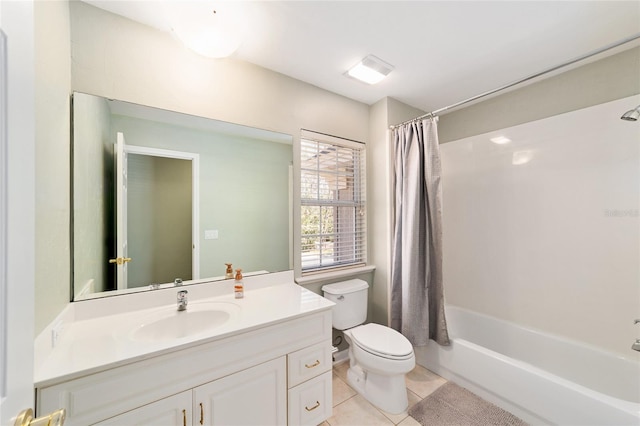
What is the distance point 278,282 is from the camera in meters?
1.79

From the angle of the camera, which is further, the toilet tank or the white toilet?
the toilet tank

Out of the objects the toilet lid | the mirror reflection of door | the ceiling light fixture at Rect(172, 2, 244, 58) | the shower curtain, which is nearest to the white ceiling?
the ceiling light fixture at Rect(172, 2, 244, 58)

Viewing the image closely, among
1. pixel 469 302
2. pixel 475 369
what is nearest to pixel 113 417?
pixel 475 369

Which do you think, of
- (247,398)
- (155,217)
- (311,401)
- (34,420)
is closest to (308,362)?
(311,401)

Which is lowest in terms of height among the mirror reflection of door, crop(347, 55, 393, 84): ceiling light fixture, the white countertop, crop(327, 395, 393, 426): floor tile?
crop(327, 395, 393, 426): floor tile

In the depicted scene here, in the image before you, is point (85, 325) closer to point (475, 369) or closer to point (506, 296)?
point (475, 369)

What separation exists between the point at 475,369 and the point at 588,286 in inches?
40.9

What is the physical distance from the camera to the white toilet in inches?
61.3

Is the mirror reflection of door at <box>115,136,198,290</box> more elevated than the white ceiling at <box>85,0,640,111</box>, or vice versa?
the white ceiling at <box>85,0,640,111</box>

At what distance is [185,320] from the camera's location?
130 centimetres

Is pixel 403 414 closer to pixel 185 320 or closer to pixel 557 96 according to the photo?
pixel 185 320

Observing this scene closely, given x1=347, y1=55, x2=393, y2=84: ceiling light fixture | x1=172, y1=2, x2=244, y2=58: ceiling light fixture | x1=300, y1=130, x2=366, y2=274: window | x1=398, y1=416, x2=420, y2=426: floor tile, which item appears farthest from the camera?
x1=300, y1=130, x2=366, y2=274: window

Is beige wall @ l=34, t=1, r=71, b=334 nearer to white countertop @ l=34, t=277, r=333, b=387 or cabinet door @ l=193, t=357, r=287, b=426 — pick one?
white countertop @ l=34, t=277, r=333, b=387

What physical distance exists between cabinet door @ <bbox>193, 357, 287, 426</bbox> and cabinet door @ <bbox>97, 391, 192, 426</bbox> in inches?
1.4
